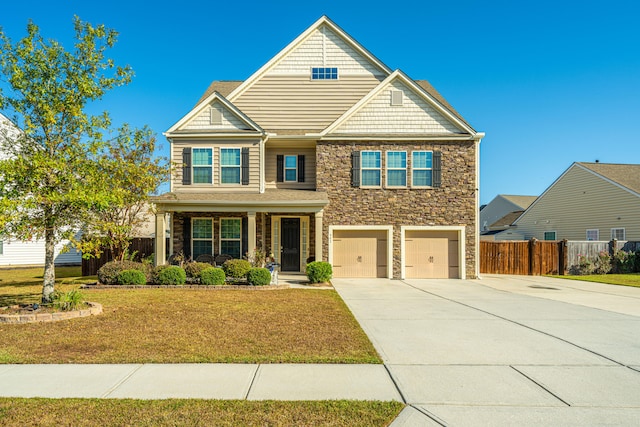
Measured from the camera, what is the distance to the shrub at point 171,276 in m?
13.2

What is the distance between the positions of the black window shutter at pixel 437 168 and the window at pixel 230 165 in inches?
324

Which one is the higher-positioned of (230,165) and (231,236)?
(230,165)

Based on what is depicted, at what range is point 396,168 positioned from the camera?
16.6 metres

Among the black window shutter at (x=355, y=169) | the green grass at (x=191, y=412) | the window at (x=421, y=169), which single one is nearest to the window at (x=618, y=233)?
the window at (x=421, y=169)

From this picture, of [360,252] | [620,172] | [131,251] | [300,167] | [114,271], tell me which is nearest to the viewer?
[114,271]

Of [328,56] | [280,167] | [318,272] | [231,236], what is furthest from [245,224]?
[328,56]

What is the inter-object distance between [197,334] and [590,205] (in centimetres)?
2641

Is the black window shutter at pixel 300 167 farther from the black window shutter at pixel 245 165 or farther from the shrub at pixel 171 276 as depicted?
the shrub at pixel 171 276

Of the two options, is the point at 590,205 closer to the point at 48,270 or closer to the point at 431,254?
the point at 431,254

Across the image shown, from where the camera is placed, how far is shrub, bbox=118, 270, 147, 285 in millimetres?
13164

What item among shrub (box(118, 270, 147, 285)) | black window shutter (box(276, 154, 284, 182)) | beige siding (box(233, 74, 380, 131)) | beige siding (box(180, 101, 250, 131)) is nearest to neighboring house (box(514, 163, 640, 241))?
beige siding (box(233, 74, 380, 131))

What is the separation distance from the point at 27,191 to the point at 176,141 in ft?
26.8

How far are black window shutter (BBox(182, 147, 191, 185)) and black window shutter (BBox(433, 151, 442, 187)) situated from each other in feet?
33.7

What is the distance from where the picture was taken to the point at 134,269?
13.4 meters
